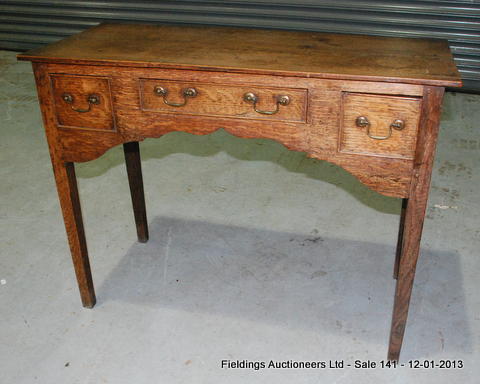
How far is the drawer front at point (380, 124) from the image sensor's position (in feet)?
5.40

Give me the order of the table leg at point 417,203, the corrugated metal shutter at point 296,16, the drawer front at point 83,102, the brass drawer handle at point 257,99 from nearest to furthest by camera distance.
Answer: the table leg at point 417,203 < the brass drawer handle at point 257,99 < the drawer front at point 83,102 < the corrugated metal shutter at point 296,16

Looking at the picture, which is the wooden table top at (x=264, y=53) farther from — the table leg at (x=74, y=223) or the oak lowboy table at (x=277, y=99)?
the table leg at (x=74, y=223)

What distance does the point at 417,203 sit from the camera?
175cm

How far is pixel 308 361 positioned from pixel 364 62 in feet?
3.51

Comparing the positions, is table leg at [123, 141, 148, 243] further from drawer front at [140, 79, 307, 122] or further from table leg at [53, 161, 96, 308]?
drawer front at [140, 79, 307, 122]

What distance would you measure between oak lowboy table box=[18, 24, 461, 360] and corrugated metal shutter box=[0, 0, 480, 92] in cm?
271

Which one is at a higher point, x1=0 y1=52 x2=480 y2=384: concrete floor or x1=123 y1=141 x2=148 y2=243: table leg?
x1=123 y1=141 x2=148 y2=243: table leg

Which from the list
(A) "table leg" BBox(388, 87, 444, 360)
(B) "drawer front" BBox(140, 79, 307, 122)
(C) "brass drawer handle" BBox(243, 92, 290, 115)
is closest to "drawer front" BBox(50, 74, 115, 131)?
(B) "drawer front" BBox(140, 79, 307, 122)

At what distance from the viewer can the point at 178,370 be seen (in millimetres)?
2014

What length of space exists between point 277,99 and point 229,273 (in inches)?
40.5

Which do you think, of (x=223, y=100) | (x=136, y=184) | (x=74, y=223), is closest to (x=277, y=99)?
(x=223, y=100)

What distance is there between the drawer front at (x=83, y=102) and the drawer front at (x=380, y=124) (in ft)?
2.57

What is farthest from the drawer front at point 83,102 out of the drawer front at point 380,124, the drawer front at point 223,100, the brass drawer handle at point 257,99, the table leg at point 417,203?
the table leg at point 417,203

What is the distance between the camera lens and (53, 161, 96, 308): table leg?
81.0 inches
